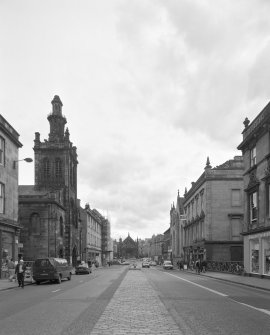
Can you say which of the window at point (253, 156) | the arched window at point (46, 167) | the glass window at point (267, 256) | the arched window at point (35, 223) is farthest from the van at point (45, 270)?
the arched window at point (46, 167)

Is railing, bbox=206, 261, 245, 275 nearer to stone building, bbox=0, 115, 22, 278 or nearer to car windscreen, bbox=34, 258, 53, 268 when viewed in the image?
car windscreen, bbox=34, 258, 53, 268

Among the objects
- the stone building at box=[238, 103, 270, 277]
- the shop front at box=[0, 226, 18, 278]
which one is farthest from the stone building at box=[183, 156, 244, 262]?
the shop front at box=[0, 226, 18, 278]

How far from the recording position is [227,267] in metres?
48.6

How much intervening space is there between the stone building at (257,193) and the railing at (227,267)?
11.5 feet

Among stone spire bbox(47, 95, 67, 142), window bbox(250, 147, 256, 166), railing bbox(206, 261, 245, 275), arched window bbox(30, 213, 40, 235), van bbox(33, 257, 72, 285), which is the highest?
stone spire bbox(47, 95, 67, 142)

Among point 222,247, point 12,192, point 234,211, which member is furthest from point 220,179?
point 12,192

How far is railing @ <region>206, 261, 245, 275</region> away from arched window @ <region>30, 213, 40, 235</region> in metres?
21.9

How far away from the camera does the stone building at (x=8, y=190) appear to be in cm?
3669

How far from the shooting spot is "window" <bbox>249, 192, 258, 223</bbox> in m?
38.7

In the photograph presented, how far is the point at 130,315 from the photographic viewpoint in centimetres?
1343

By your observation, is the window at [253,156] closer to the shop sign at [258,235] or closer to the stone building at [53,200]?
the shop sign at [258,235]

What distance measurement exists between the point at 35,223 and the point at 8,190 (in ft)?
80.4

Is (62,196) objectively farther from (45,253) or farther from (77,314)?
(77,314)

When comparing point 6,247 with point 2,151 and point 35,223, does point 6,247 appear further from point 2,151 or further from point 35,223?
point 35,223
